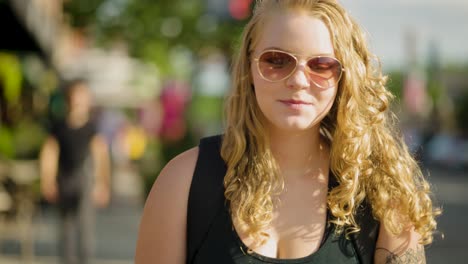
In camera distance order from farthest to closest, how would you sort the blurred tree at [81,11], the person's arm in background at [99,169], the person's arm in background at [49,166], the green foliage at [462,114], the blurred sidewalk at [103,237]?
the green foliage at [462,114], the blurred tree at [81,11], the blurred sidewalk at [103,237], the person's arm in background at [49,166], the person's arm in background at [99,169]

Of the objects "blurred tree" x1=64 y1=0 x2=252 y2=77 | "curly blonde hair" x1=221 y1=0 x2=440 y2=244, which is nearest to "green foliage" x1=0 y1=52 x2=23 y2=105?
"blurred tree" x1=64 y1=0 x2=252 y2=77

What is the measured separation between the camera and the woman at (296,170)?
7.13 feet

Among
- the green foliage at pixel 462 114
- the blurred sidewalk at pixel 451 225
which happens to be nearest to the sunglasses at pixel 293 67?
the blurred sidewalk at pixel 451 225

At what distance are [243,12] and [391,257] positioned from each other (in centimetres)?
734

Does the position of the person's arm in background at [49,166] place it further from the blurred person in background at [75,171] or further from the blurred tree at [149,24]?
the blurred tree at [149,24]

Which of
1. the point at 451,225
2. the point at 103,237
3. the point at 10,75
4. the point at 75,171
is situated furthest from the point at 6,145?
the point at 451,225

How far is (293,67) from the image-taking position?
2215mm

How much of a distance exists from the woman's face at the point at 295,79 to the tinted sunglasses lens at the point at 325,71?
0.04ft

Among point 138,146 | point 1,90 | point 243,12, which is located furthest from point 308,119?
point 138,146

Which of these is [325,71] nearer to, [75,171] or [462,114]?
[75,171]

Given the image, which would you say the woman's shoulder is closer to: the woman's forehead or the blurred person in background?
the woman's forehead

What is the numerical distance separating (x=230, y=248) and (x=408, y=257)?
471 mm

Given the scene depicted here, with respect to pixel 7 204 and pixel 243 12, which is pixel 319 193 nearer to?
pixel 243 12

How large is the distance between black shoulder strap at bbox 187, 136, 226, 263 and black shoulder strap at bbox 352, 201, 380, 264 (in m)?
0.36
